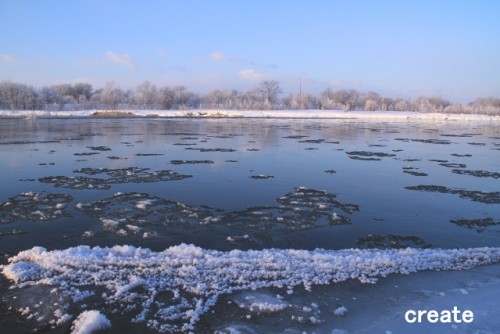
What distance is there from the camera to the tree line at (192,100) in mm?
99812

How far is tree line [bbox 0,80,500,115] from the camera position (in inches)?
3930

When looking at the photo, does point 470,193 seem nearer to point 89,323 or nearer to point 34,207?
point 89,323

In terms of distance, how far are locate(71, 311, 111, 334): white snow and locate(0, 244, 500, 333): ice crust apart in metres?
0.26

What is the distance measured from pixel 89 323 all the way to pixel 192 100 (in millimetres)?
124322

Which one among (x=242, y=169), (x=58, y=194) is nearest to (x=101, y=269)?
(x=58, y=194)

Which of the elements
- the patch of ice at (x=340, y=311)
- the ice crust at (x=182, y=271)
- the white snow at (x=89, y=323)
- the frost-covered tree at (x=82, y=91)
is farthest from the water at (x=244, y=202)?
the frost-covered tree at (x=82, y=91)

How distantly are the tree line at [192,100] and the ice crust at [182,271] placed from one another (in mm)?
104012

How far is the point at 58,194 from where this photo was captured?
34.1 feet

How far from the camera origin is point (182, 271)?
5.96 meters

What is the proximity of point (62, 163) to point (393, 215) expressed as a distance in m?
12.3

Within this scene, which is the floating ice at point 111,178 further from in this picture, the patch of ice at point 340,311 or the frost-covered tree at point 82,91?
the frost-covered tree at point 82,91

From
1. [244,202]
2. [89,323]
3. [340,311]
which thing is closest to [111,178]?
[244,202]

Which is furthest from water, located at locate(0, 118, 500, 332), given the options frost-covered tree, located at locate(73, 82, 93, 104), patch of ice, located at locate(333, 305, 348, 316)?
frost-covered tree, located at locate(73, 82, 93, 104)

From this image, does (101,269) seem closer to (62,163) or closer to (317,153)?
(62,163)
